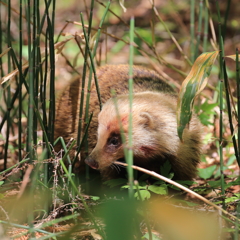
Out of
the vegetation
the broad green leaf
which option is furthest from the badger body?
the broad green leaf

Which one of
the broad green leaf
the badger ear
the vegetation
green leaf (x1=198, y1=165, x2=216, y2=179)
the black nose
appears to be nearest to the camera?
the vegetation

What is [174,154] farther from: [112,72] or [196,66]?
[112,72]

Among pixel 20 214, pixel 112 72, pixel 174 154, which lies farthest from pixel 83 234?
pixel 112 72

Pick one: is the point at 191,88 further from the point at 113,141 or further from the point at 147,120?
the point at 113,141

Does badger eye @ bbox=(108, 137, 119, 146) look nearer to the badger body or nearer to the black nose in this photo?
the badger body

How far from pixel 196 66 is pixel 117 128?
31.4 inches

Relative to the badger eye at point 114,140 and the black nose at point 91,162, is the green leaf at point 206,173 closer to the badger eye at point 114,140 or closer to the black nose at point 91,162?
the badger eye at point 114,140

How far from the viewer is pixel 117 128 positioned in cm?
292

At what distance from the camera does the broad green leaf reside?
2301 millimetres

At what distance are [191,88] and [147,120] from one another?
2.25ft

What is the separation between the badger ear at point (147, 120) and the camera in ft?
9.71

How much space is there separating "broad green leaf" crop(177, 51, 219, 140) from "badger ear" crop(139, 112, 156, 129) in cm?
62

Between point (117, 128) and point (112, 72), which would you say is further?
point (112, 72)

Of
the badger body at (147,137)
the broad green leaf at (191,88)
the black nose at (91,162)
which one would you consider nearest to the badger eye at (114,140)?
the badger body at (147,137)
